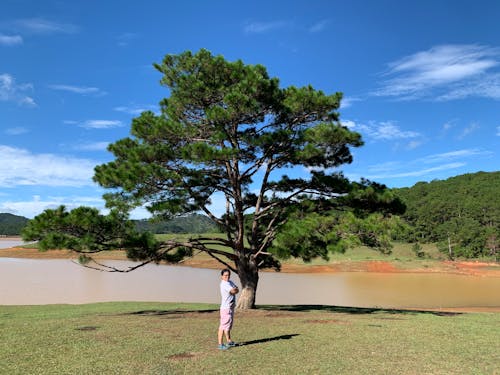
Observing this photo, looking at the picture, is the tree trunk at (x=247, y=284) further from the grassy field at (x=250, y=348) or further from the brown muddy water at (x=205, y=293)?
the brown muddy water at (x=205, y=293)

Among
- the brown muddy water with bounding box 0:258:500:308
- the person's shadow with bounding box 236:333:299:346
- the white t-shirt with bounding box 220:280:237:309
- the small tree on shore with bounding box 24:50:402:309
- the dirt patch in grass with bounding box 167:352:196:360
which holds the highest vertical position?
the small tree on shore with bounding box 24:50:402:309

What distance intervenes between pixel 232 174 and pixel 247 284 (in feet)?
13.2

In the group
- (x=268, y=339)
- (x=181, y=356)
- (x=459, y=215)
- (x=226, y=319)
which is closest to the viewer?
(x=181, y=356)

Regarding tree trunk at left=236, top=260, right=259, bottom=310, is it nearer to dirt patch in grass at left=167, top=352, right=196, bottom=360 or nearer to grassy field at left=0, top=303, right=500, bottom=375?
grassy field at left=0, top=303, right=500, bottom=375

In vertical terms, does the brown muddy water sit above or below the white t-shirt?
below

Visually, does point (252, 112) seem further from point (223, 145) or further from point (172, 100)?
point (172, 100)

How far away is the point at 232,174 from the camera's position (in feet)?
49.7

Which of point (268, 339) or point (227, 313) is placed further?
point (268, 339)

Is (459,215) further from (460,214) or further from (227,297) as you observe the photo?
(227,297)

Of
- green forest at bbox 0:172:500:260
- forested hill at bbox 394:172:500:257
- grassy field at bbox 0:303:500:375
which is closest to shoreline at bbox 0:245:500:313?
green forest at bbox 0:172:500:260

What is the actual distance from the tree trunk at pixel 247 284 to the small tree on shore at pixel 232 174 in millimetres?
36

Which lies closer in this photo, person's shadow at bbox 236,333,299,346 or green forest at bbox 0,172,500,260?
person's shadow at bbox 236,333,299,346

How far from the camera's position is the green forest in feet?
217

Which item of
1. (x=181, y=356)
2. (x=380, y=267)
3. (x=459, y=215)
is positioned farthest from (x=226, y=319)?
(x=459, y=215)
